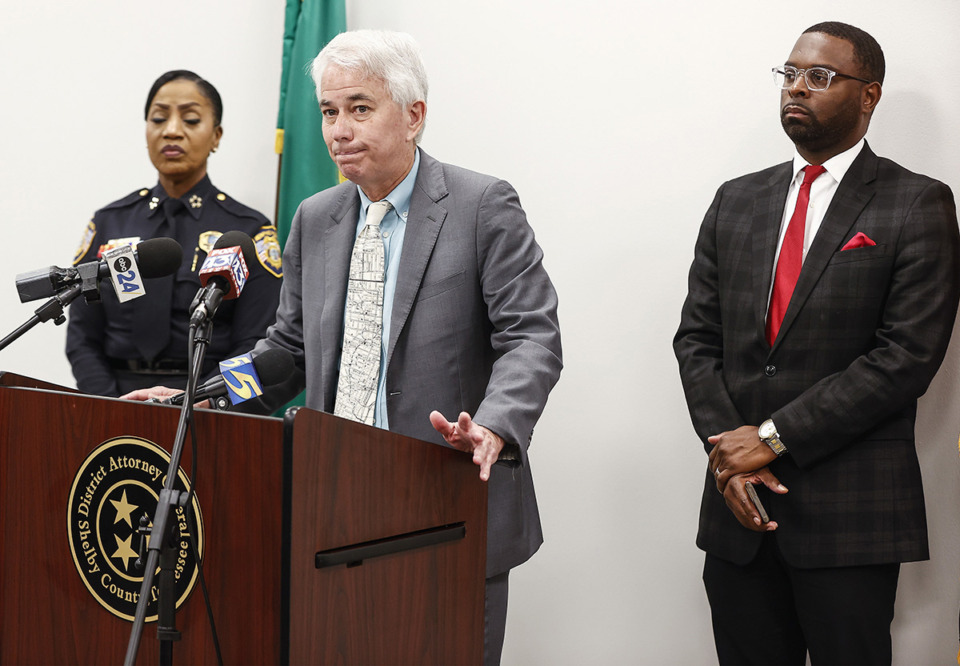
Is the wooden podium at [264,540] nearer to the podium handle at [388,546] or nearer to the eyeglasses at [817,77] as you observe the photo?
the podium handle at [388,546]

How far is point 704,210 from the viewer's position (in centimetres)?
322

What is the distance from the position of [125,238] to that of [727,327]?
1985 millimetres

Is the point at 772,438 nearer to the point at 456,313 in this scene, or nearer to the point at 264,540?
the point at 456,313

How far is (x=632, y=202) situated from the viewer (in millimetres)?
3316

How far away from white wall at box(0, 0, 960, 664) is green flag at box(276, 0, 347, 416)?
22cm

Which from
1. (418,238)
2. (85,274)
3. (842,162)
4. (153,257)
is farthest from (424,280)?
(842,162)

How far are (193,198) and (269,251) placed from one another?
1.07 ft

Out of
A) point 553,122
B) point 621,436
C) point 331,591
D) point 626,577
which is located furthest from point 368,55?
point 626,577

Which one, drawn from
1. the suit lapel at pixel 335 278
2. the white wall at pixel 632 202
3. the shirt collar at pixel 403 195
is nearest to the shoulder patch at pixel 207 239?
the white wall at pixel 632 202

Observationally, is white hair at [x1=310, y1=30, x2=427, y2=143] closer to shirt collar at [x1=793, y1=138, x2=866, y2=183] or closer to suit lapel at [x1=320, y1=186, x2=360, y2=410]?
suit lapel at [x1=320, y1=186, x2=360, y2=410]

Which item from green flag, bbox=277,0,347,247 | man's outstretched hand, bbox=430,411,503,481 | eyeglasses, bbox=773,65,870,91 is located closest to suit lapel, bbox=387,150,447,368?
man's outstretched hand, bbox=430,411,503,481

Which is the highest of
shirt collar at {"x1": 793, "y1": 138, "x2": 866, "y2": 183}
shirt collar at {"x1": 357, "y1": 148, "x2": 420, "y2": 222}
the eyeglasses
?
the eyeglasses

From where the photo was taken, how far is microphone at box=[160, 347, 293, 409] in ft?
4.99

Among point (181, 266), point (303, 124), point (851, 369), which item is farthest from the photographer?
point (303, 124)
